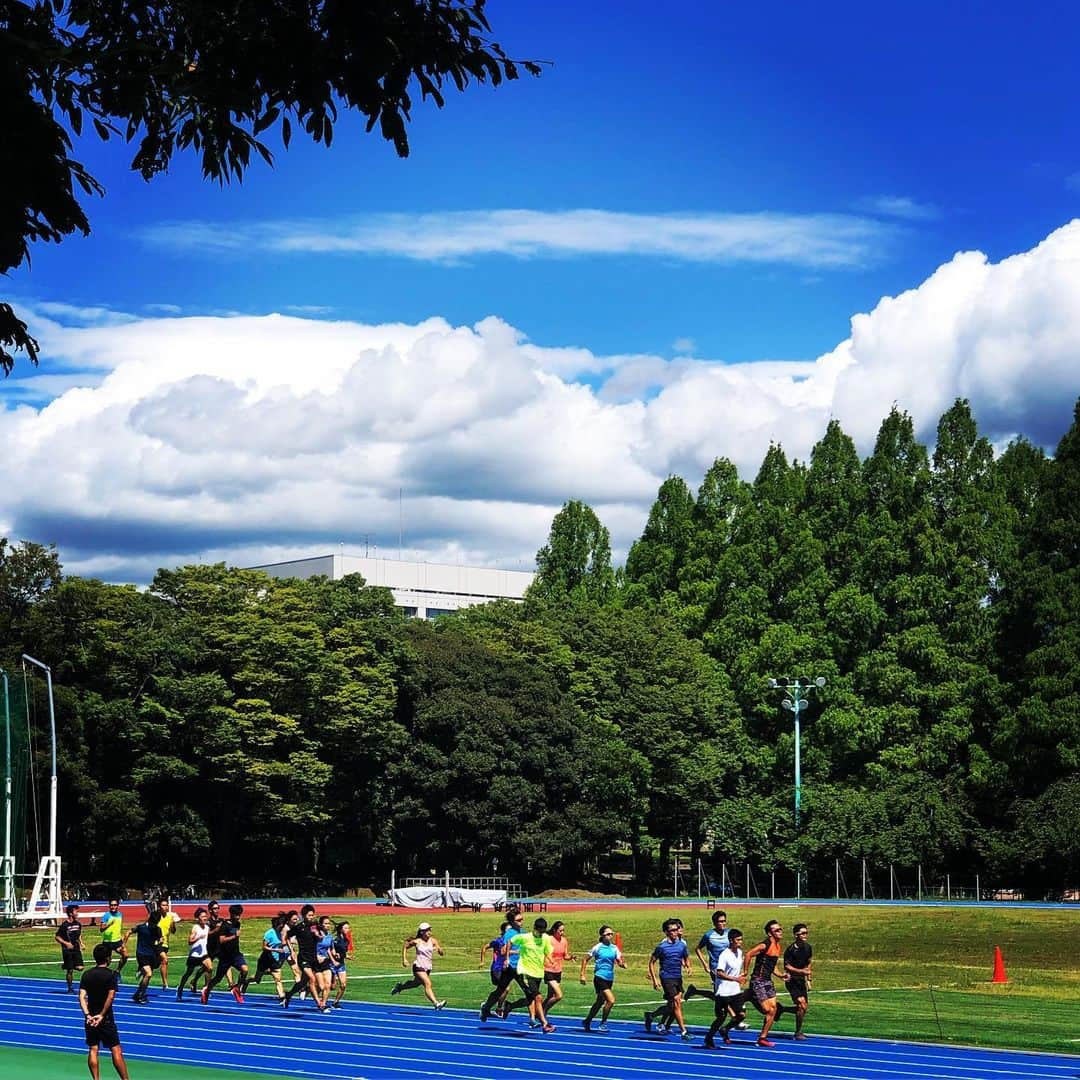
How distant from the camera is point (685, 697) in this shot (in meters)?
78.1

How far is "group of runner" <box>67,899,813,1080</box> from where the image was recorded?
2458 centimetres

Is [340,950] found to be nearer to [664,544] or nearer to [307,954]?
[307,954]

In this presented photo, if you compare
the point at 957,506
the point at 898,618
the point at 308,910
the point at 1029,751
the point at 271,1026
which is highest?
the point at 957,506

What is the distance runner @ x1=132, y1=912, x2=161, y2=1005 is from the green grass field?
13.8 feet

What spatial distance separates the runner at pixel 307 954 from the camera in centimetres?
2925

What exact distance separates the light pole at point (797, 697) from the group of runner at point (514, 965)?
40.0 m

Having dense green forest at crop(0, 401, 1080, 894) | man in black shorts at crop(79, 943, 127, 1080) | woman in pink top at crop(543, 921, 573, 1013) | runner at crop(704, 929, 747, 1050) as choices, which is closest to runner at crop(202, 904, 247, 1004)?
woman in pink top at crop(543, 921, 573, 1013)

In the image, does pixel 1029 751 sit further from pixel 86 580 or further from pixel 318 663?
pixel 86 580

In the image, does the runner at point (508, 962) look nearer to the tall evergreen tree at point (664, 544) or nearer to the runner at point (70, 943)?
the runner at point (70, 943)

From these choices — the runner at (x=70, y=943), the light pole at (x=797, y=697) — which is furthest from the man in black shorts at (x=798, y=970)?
the light pole at (x=797, y=697)

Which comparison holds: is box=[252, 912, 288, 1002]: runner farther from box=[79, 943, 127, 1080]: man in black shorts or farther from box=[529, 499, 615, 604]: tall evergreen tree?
box=[529, 499, 615, 604]: tall evergreen tree

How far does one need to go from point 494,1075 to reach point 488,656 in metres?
55.6

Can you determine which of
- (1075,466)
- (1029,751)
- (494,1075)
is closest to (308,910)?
(494,1075)

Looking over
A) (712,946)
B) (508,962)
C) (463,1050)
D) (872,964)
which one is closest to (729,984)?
(712,946)
